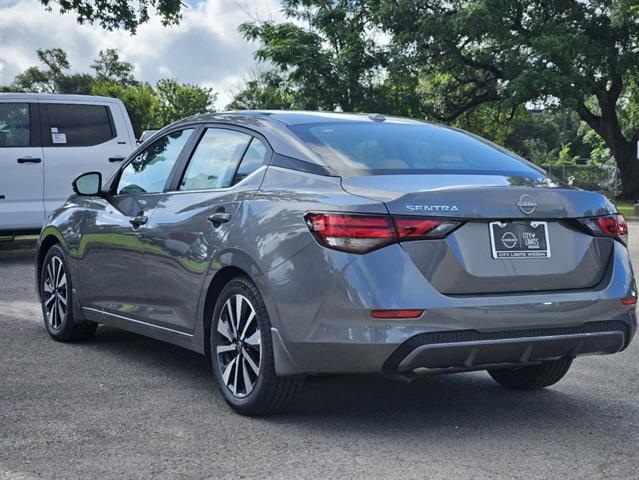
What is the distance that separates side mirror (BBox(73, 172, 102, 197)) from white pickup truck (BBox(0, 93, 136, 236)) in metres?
6.67

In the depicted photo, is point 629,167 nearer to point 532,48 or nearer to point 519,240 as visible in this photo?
point 532,48

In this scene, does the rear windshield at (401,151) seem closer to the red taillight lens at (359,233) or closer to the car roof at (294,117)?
the car roof at (294,117)

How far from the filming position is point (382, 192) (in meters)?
4.77

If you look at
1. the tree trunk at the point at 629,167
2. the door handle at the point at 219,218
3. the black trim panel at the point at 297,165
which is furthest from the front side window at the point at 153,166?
the tree trunk at the point at 629,167

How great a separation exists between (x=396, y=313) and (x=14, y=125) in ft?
33.4

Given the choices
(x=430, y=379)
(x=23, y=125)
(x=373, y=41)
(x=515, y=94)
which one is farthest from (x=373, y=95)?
(x=430, y=379)

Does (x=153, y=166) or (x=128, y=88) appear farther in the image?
Result: (x=128, y=88)

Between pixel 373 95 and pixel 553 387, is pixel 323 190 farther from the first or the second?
pixel 373 95

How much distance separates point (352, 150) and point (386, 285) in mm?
983

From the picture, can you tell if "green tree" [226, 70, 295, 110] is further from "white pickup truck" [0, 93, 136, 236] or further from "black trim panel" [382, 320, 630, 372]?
"black trim panel" [382, 320, 630, 372]

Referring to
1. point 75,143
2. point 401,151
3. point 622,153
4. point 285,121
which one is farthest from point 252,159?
point 622,153

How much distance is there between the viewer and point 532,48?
37.0 m

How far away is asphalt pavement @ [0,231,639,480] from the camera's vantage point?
4.38 metres

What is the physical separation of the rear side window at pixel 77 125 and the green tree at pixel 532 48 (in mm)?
24072
